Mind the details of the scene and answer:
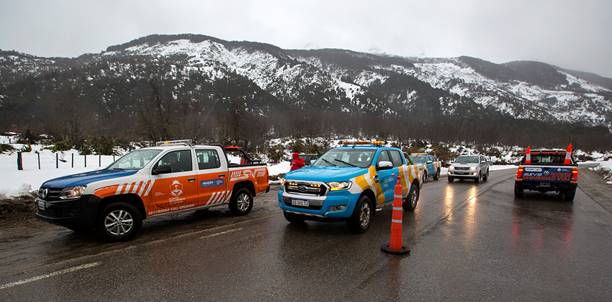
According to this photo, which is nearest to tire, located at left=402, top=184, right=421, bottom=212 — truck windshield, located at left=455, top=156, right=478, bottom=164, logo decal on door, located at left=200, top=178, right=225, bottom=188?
logo decal on door, located at left=200, top=178, right=225, bottom=188

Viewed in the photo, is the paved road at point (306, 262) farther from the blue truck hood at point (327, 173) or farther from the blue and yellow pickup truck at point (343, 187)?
the blue truck hood at point (327, 173)

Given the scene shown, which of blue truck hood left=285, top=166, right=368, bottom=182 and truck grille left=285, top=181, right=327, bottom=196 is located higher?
blue truck hood left=285, top=166, right=368, bottom=182

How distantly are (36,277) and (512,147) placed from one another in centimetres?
15222

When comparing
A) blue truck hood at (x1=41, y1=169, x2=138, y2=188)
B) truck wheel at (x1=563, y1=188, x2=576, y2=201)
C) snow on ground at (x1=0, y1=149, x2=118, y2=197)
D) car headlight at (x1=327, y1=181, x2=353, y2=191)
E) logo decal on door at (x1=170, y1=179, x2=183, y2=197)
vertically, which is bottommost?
truck wheel at (x1=563, y1=188, x2=576, y2=201)

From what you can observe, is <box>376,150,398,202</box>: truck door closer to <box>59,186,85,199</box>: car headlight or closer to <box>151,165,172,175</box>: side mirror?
<box>151,165,172,175</box>: side mirror

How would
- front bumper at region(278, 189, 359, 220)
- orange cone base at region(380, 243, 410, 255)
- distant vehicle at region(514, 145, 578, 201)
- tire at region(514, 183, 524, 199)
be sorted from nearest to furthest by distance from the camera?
orange cone base at region(380, 243, 410, 255) < front bumper at region(278, 189, 359, 220) < distant vehicle at region(514, 145, 578, 201) < tire at region(514, 183, 524, 199)

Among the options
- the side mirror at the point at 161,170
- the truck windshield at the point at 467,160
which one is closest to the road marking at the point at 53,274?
the side mirror at the point at 161,170

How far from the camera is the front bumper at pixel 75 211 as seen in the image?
5.84m

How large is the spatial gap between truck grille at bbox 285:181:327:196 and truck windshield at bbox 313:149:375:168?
4.35ft

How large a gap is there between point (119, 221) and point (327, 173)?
408cm

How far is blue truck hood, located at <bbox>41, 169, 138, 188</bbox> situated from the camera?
19.6 feet

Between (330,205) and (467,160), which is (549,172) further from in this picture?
(330,205)

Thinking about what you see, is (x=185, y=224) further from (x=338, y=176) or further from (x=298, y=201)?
(x=338, y=176)

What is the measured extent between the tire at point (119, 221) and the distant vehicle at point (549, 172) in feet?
42.9
